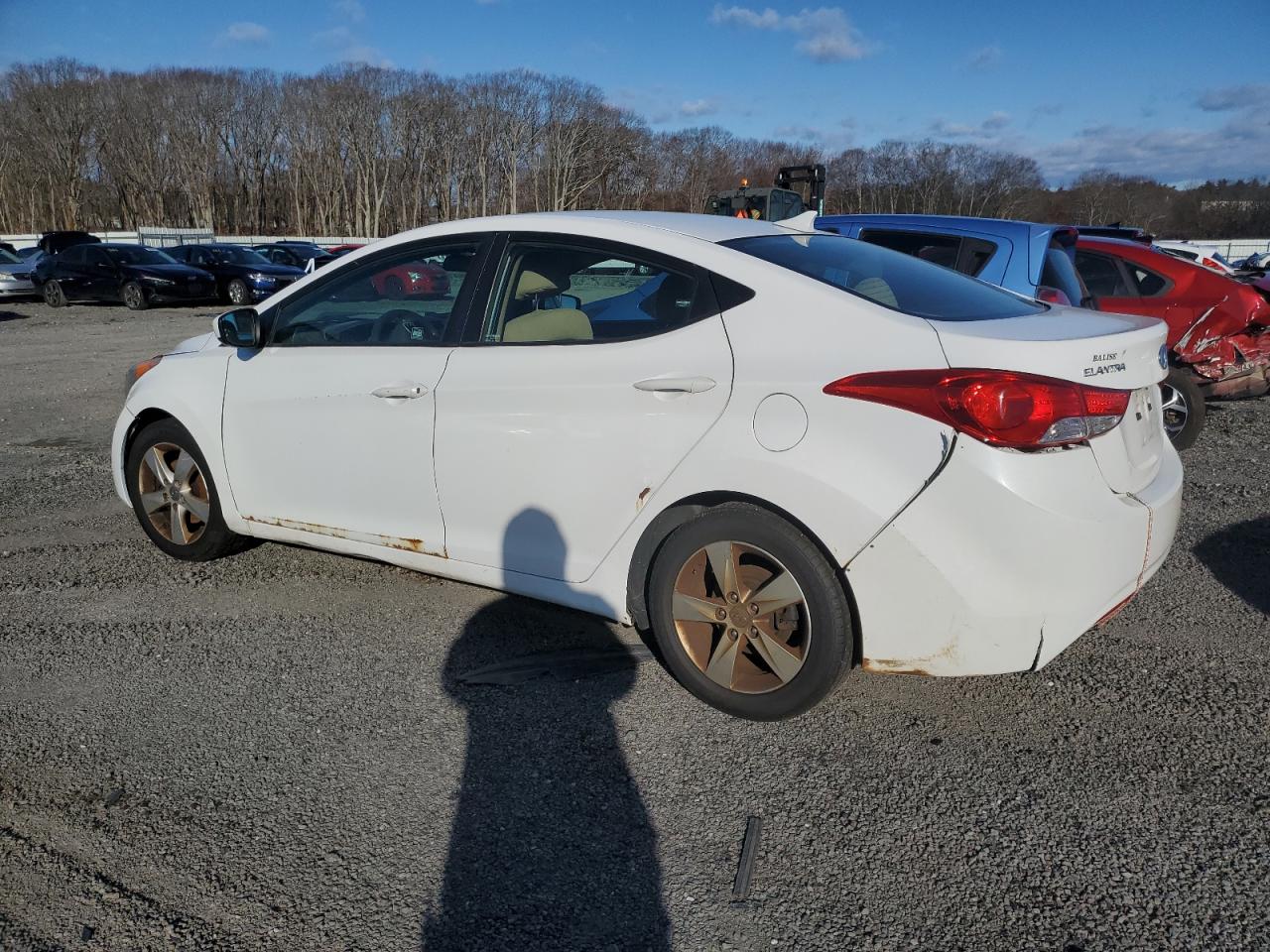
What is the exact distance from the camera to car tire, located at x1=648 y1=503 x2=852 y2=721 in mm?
2986

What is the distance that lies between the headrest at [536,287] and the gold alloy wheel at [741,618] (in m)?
1.21

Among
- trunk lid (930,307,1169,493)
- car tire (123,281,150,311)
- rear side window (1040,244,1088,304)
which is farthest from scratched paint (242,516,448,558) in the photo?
car tire (123,281,150,311)

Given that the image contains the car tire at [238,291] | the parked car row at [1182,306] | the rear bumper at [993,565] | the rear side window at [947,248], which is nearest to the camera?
the rear bumper at [993,565]

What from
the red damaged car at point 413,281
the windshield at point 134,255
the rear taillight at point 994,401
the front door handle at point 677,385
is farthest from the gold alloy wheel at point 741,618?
the windshield at point 134,255

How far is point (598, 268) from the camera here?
368 cm

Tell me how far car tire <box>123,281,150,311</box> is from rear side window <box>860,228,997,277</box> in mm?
21108

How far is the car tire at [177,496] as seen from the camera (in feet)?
15.3

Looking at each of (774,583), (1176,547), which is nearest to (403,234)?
(774,583)

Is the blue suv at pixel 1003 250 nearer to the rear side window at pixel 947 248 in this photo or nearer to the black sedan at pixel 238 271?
the rear side window at pixel 947 248

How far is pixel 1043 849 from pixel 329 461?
299cm

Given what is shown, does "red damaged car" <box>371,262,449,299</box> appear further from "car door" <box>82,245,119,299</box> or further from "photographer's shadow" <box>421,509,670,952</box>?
"car door" <box>82,245,119,299</box>

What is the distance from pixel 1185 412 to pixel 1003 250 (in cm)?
256

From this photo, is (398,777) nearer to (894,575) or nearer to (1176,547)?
(894,575)

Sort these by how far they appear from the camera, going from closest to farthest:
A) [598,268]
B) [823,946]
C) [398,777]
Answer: [823,946] < [398,777] < [598,268]
